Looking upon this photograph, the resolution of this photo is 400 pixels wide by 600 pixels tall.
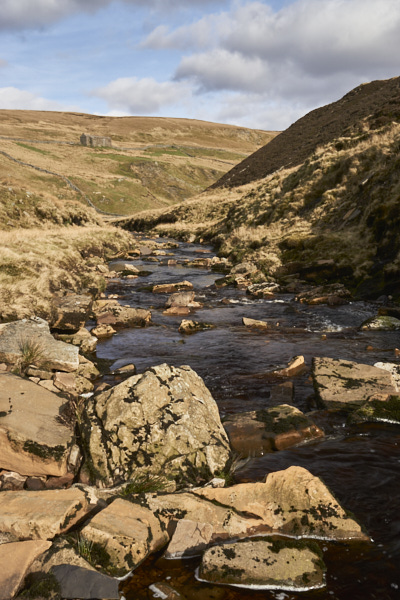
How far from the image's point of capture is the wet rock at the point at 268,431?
291 inches

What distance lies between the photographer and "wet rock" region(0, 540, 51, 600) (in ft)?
13.3

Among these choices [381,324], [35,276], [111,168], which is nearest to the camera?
[381,324]

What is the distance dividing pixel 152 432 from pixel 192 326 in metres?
9.18

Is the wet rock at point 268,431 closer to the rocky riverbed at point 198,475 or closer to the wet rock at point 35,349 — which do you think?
the rocky riverbed at point 198,475

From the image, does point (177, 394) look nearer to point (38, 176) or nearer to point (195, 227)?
point (195, 227)

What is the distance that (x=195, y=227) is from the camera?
190ft

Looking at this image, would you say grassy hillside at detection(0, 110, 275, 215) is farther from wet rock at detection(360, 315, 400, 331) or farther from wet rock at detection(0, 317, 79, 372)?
wet rock at detection(360, 315, 400, 331)

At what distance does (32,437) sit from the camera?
20.5 ft

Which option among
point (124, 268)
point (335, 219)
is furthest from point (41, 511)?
point (335, 219)

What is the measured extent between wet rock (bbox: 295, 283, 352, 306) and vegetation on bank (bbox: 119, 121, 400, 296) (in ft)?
2.44

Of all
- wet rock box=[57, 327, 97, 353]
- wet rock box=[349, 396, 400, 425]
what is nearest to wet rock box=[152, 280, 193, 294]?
wet rock box=[57, 327, 97, 353]

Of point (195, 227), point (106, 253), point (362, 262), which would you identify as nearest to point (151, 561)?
point (362, 262)

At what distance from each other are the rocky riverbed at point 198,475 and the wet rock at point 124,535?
0.06ft

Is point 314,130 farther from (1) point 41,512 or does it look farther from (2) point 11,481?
(1) point 41,512
